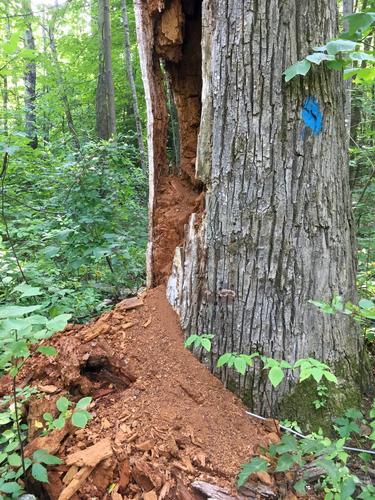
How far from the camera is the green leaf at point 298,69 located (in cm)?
196

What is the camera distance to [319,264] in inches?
89.1

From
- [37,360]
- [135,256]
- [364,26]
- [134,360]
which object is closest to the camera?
[364,26]

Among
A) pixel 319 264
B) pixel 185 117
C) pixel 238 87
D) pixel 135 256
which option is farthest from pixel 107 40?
pixel 319 264

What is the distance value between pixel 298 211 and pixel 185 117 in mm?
1286

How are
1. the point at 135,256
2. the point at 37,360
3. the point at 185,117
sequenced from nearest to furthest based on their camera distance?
1. the point at 37,360
2. the point at 185,117
3. the point at 135,256

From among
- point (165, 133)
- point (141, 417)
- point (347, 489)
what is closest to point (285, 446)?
point (347, 489)

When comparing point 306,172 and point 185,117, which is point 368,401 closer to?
point 306,172

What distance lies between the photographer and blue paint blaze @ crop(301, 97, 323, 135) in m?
2.17

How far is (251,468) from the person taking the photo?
1.80m

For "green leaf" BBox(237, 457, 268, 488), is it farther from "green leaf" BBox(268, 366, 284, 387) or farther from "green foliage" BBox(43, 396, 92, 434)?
"green foliage" BBox(43, 396, 92, 434)

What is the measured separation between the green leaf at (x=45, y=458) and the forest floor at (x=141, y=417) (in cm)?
9

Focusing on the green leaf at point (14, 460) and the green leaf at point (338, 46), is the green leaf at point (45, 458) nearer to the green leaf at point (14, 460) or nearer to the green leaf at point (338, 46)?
the green leaf at point (14, 460)

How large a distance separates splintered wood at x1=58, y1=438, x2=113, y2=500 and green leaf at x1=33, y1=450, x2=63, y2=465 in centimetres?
7

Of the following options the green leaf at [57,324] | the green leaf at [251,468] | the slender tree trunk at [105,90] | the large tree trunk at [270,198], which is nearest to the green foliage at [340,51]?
the large tree trunk at [270,198]
